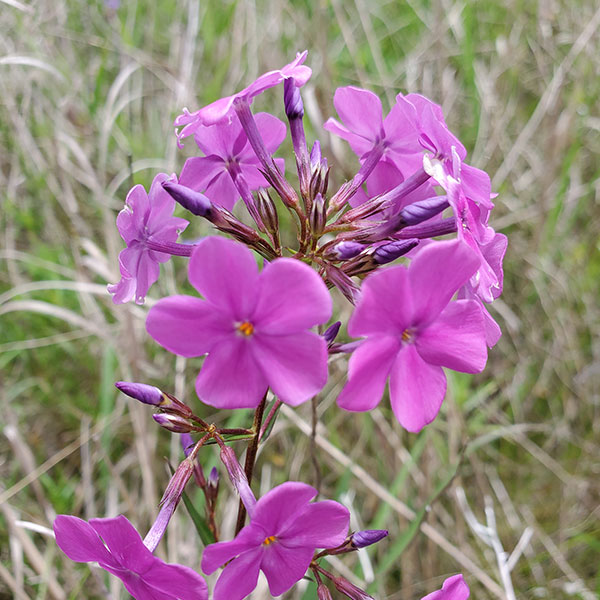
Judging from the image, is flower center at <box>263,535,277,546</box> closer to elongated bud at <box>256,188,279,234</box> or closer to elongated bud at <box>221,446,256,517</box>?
elongated bud at <box>221,446,256,517</box>

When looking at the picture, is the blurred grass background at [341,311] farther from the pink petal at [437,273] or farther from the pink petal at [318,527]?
the pink petal at [437,273]

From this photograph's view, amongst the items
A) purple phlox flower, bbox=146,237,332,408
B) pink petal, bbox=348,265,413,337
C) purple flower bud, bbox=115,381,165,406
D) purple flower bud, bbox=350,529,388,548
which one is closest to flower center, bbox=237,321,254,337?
purple phlox flower, bbox=146,237,332,408

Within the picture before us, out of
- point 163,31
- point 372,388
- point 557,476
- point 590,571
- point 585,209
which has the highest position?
point 163,31

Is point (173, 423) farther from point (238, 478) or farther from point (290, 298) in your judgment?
point (290, 298)

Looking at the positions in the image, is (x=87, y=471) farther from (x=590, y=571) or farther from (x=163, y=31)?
(x=163, y=31)

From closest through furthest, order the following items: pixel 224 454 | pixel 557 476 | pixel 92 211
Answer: pixel 224 454
pixel 557 476
pixel 92 211

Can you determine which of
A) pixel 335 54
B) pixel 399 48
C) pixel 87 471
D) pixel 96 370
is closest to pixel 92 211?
pixel 96 370

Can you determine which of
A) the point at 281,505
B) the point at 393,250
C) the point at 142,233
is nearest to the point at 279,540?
the point at 281,505
